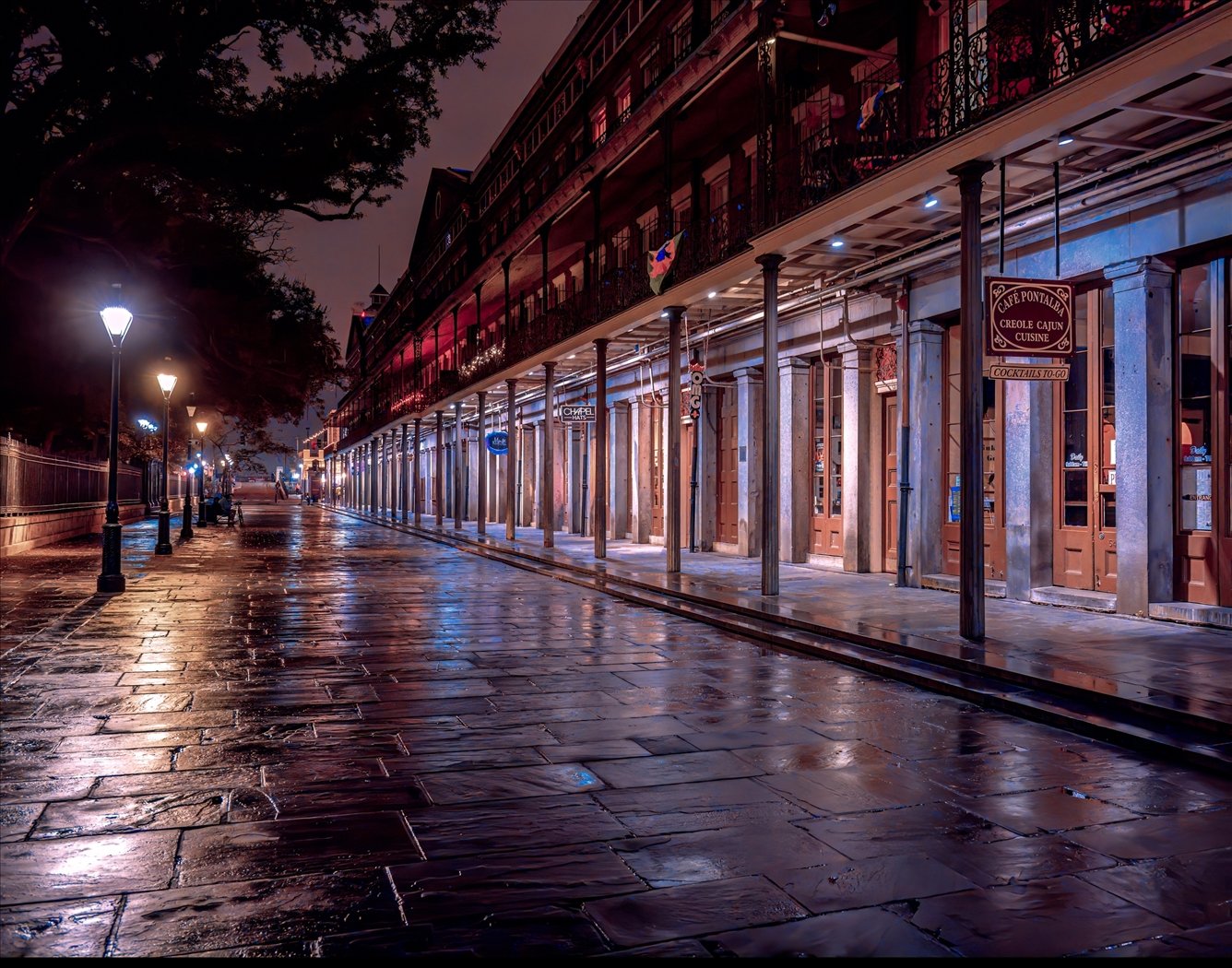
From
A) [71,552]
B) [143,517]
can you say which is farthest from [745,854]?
[143,517]

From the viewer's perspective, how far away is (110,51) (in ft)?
49.6

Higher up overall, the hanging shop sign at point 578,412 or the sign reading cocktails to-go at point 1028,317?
the hanging shop sign at point 578,412

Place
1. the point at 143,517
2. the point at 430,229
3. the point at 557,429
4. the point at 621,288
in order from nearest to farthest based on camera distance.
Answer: the point at 621,288 < the point at 557,429 < the point at 143,517 < the point at 430,229

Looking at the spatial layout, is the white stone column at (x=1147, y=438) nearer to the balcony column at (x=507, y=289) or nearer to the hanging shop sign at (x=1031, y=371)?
the hanging shop sign at (x=1031, y=371)

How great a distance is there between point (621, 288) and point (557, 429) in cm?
1367

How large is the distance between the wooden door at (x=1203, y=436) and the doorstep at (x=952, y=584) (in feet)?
7.65

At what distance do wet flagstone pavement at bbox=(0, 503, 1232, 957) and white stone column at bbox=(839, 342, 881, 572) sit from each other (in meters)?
7.82

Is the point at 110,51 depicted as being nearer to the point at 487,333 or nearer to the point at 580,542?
the point at 580,542

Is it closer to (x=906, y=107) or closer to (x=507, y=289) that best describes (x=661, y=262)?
(x=906, y=107)

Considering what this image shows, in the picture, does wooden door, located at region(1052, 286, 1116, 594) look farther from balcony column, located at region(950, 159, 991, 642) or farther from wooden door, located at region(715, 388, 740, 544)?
wooden door, located at region(715, 388, 740, 544)

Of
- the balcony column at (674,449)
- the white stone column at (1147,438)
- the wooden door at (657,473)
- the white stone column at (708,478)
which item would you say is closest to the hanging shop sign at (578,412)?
the wooden door at (657,473)

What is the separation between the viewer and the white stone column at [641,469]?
24672 millimetres

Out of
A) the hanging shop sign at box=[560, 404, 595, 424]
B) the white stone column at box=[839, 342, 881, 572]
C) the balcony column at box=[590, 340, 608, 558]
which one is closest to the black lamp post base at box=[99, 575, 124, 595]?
the balcony column at box=[590, 340, 608, 558]

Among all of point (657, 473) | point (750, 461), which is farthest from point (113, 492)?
point (657, 473)
